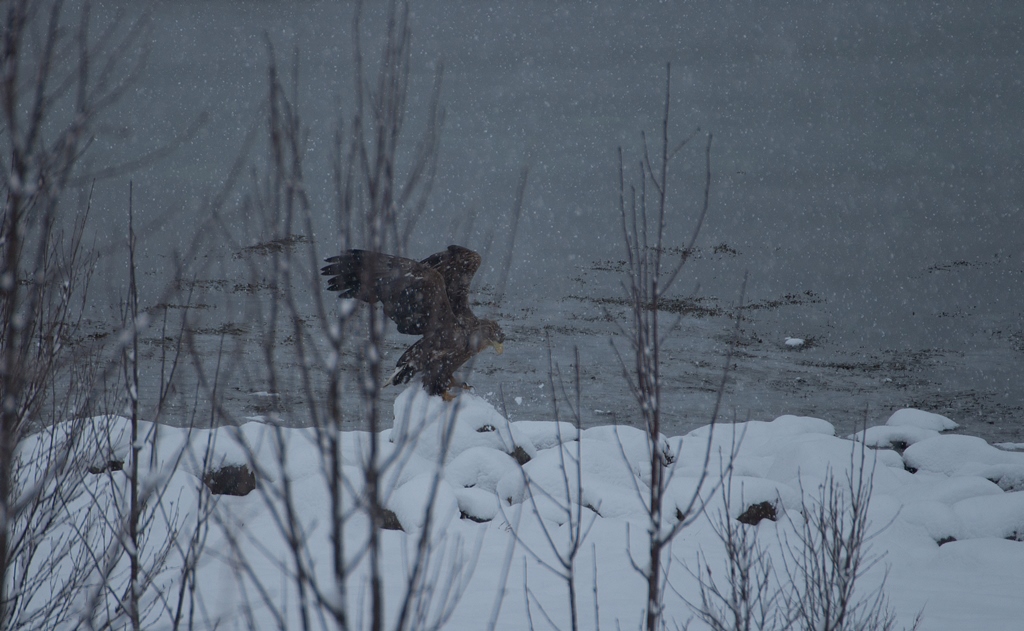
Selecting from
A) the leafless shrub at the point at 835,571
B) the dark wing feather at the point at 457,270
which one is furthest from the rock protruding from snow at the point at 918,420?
the dark wing feather at the point at 457,270

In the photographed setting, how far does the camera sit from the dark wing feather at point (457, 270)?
7.30 meters

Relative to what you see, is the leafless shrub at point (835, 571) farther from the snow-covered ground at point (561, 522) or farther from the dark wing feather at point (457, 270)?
the dark wing feather at point (457, 270)

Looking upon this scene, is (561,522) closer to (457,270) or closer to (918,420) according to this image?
(457,270)

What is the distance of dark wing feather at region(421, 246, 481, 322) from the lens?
23.9ft

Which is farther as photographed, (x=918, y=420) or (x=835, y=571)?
(x=918, y=420)

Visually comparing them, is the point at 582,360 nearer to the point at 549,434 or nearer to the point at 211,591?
the point at 549,434

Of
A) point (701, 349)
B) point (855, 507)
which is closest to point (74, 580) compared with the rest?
point (855, 507)

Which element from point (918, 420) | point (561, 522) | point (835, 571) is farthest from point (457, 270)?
point (918, 420)

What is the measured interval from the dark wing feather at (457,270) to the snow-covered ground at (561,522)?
1.10 m

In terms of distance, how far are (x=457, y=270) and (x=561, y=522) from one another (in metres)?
3.57

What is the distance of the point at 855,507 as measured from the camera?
13.1ft

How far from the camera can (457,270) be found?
732 cm

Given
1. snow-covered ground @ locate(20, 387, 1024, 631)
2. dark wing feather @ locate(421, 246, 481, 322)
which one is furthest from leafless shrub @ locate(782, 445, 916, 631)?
dark wing feather @ locate(421, 246, 481, 322)

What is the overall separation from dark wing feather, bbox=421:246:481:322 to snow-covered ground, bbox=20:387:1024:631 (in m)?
1.10
